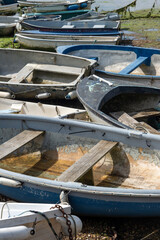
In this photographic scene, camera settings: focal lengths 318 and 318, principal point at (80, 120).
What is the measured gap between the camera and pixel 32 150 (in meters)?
5.80

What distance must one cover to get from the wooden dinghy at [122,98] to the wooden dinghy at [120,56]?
2335 mm

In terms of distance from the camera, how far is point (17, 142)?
17.3 ft

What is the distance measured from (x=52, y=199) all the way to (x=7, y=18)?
1495cm

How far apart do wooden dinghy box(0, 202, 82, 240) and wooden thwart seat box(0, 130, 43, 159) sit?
1456 mm

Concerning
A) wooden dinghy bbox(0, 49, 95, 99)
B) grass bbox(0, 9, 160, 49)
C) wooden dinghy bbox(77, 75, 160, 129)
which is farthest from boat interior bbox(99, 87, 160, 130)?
grass bbox(0, 9, 160, 49)

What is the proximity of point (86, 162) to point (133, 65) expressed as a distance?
176 inches

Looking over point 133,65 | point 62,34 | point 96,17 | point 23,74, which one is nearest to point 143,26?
point 96,17

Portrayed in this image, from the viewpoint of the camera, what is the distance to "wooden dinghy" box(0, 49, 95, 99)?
25.2 ft

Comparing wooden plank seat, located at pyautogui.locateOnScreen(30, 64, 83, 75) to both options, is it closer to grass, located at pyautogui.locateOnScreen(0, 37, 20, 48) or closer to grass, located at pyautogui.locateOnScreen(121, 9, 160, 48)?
grass, located at pyautogui.locateOnScreen(0, 37, 20, 48)

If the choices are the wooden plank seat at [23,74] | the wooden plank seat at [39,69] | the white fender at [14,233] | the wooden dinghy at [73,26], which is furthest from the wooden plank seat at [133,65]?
the white fender at [14,233]

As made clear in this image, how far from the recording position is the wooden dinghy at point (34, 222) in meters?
3.23

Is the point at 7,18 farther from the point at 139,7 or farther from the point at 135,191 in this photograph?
the point at 135,191

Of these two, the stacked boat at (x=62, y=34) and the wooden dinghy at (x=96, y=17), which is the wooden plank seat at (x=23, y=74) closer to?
the stacked boat at (x=62, y=34)

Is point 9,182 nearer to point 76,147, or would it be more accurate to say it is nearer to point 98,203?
point 98,203
